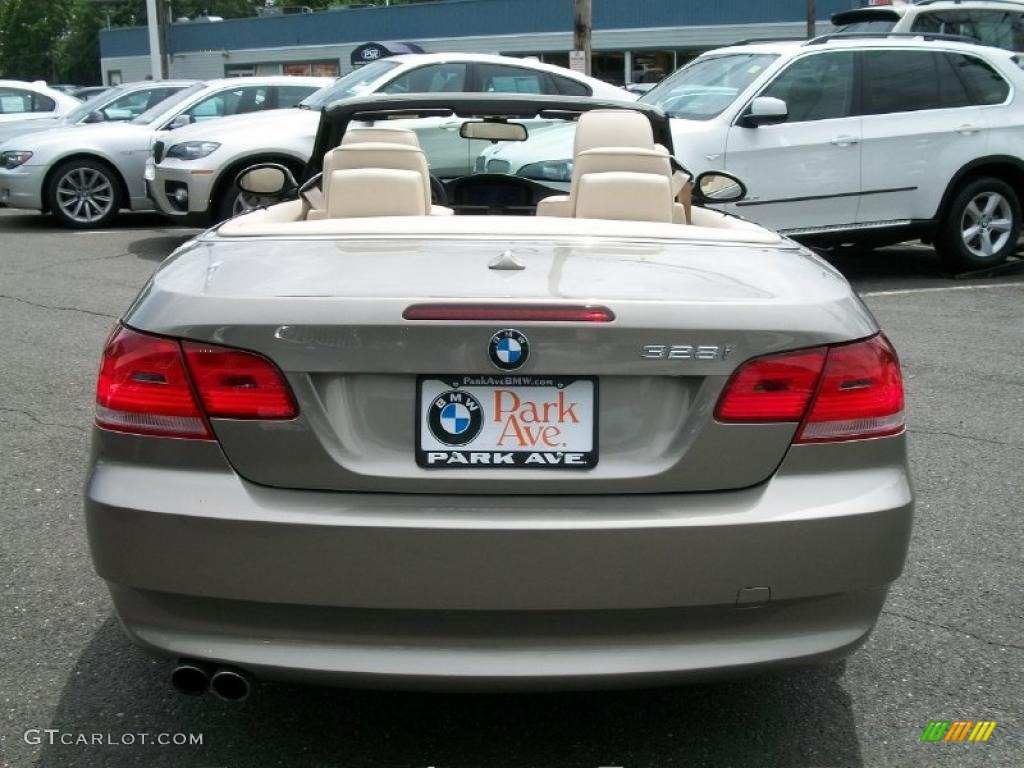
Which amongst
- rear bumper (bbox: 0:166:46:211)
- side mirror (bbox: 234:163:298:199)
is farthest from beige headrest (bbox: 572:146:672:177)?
rear bumper (bbox: 0:166:46:211)

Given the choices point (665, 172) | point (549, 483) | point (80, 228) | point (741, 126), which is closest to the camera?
point (549, 483)

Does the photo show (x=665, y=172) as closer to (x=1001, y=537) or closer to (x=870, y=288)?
(x=1001, y=537)

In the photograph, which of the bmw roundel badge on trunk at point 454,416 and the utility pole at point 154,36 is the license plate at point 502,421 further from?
the utility pole at point 154,36

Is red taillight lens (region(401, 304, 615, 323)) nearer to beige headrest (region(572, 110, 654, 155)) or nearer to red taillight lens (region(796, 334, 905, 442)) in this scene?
red taillight lens (region(796, 334, 905, 442))

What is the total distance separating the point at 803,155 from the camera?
9.92 m

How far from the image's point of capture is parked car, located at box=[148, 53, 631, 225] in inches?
454

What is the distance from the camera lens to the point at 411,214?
3.83m

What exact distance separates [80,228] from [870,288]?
8.38 metres

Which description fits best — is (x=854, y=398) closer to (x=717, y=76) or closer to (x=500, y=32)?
(x=717, y=76)

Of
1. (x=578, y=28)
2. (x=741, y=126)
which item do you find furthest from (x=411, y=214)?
(x=578, y=28)

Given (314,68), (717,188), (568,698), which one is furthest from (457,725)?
(314,68)

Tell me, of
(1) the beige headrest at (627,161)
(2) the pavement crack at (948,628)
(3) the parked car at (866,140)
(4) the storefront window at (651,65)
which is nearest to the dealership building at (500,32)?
(4) the storefront window at (651,65)

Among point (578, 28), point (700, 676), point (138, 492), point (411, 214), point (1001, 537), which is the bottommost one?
point (1001, 537)

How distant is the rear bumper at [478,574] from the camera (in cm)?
258
